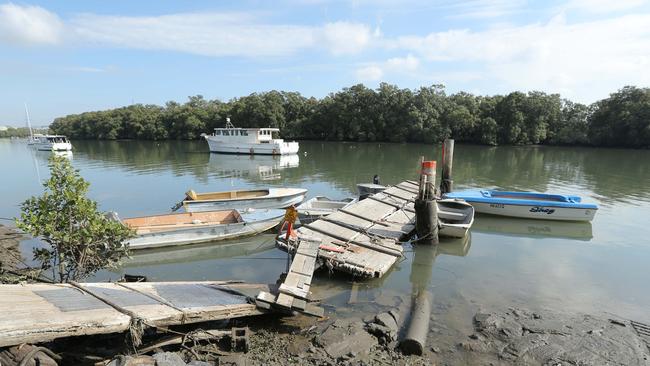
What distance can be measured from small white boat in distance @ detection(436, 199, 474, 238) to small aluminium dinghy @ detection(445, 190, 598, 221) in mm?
2014

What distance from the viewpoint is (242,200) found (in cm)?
1638

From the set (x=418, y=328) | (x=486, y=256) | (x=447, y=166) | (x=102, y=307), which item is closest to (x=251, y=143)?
(x=447, y=166)

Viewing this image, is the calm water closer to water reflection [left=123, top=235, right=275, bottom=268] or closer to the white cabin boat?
water reflection [left=123, top=235, right=275, bottom=268]

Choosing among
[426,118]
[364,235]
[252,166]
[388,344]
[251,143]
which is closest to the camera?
[388,344]

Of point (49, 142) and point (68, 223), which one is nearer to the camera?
point (68, 223)

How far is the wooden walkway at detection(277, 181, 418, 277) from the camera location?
9.80 m

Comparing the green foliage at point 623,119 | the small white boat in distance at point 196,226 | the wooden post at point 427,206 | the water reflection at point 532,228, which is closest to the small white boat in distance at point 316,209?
the small white boat in distance at point 196,226

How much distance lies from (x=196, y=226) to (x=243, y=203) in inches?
150

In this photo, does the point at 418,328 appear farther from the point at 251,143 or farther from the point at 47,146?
the point at 47,146

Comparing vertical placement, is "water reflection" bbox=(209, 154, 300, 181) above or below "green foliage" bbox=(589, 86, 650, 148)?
below

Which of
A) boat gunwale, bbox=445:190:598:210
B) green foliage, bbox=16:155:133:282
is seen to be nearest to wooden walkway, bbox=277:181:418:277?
boat gunwale, bbox=445:190:598:210

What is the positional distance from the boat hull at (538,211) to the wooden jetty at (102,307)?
13.5 meters

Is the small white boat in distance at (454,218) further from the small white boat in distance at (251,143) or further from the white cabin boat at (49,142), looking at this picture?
the white cabin boat at (49,142)

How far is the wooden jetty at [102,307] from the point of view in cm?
436
